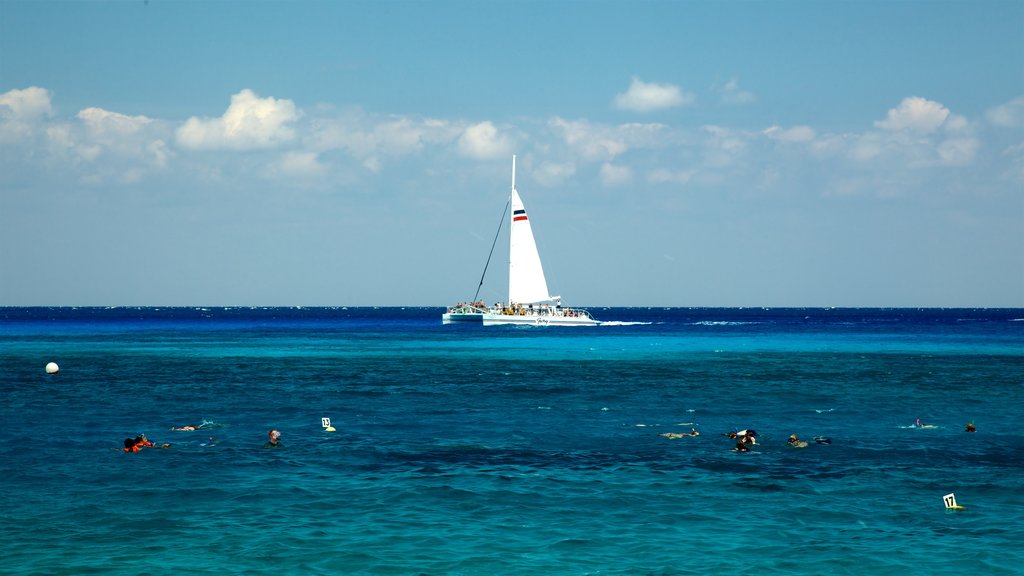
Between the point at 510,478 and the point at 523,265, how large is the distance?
443 ft

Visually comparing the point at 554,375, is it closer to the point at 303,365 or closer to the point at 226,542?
the point at 303,365

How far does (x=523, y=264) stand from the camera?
16838 centimetres

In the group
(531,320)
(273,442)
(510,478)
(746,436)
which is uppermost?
(531,320)

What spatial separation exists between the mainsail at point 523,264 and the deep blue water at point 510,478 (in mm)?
94331

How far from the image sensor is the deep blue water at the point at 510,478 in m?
24.8

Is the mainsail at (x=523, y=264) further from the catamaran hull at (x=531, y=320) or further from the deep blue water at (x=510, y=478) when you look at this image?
the deep blue water at (x=510, y=478)

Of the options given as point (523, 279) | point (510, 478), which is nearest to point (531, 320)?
point (523, 279)

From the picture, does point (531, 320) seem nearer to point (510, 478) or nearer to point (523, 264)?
point (523, 264)

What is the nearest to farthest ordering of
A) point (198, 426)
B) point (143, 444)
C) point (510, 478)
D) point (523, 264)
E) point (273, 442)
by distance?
point (510, 478) < point (143, 444) < point (273, 442) < point (198, 426) < point (523, 264)

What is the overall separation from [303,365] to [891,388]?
52790mm

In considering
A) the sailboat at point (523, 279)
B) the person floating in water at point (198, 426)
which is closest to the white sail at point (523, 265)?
the sailboat at point (523, 279)

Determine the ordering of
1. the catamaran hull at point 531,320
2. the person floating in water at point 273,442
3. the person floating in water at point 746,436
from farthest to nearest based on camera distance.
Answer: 1. the catamaran hull at point 531,320
2. the person floating in water at point 273,442
3. the person floating in water at point 746,436

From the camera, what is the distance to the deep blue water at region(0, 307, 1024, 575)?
81.4 feet

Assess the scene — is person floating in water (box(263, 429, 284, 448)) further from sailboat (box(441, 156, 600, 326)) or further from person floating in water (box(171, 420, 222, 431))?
sailboat (box(441, 156, 600, 326))
